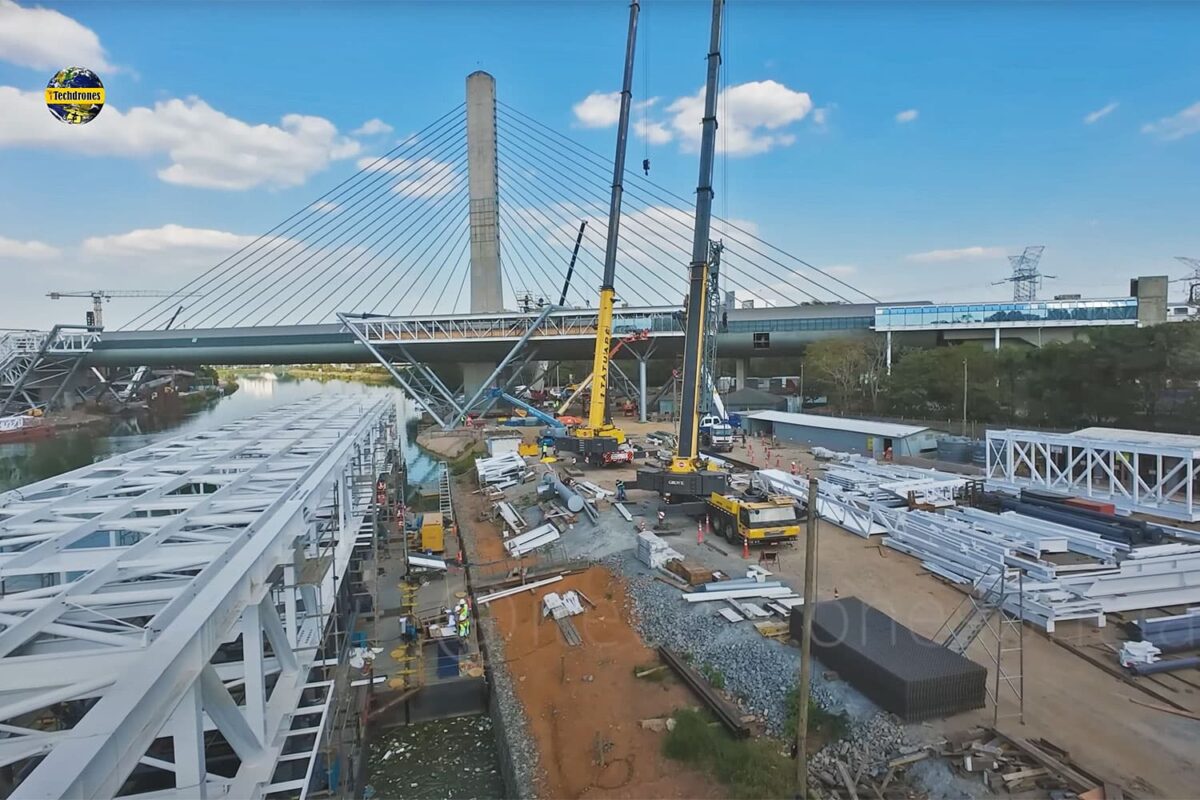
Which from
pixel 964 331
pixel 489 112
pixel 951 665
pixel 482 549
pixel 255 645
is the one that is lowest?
pixel 482 549

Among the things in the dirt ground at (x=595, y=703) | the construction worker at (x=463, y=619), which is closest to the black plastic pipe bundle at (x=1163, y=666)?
the dirt ground at (x=595, y=703)

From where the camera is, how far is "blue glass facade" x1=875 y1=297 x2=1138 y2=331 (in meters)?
43.8

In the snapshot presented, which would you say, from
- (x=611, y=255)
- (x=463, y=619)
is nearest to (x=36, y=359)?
(x=611, y=255)

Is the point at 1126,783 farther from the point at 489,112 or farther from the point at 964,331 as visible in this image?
the point at 489,112

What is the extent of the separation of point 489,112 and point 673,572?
46139 millimetres

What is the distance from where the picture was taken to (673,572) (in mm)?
15117

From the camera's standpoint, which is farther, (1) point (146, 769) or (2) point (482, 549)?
(2) point (482, 549)

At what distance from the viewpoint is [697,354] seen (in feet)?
64.6

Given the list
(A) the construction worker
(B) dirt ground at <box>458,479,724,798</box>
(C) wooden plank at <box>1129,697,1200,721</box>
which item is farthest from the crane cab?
(C) wooden plank at <box>1129,697,1200,721</box>

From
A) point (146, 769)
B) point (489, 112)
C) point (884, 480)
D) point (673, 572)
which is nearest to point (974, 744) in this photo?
point (673, 572)

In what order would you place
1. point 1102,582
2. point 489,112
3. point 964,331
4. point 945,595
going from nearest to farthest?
point 1102,582
point 945,595
point 964,331
point 489,112

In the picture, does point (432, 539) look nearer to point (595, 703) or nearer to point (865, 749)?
point (595, 703)

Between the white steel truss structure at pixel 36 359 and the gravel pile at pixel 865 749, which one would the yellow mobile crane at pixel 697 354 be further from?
the white steel truss structure at pixel 36 359

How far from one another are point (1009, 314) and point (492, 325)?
3801 centimetres
